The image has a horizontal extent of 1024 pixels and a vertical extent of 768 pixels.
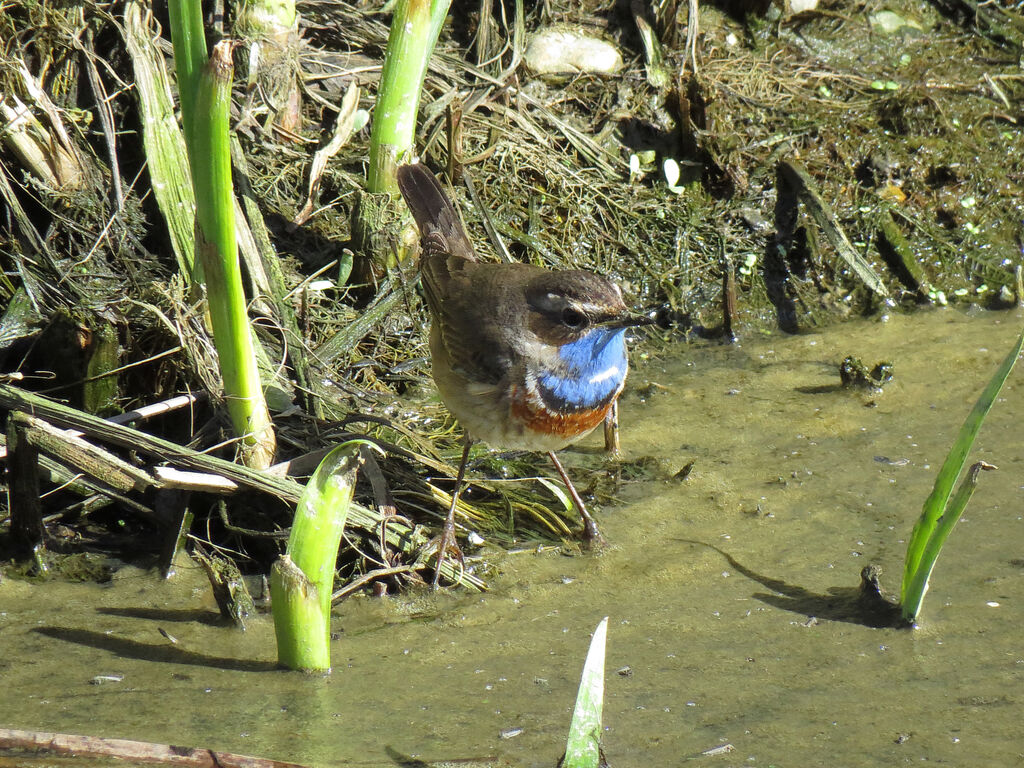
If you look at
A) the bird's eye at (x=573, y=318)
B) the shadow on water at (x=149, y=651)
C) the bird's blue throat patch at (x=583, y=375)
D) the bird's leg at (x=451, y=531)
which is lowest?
the bird's leg at (x=451, y=531)

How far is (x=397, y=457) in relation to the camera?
483 cm

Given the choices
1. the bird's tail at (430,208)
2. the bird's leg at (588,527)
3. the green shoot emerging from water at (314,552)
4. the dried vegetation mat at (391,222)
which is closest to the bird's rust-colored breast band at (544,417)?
the bird's leg at (588,527)

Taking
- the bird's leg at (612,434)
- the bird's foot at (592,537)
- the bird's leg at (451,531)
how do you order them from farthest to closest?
1. the bird's leg at (612,434)
2. the bird's foot at (592,537)
3. the bird's leg at (451,531)

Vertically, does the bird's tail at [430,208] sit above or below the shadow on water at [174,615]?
above

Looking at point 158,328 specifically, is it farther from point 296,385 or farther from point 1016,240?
point 1016,240

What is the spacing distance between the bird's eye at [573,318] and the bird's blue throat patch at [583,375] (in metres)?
0.05

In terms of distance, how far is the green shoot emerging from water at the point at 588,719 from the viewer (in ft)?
9.04

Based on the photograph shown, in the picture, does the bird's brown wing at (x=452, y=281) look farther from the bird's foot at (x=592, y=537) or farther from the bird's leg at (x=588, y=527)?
the bird's foot at (x=592, y=537)

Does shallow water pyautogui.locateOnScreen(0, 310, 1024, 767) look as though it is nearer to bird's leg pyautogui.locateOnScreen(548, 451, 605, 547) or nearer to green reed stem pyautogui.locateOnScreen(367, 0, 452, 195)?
bird's leg pyautogui.locateOnScreen(548, 451, 605, 547)

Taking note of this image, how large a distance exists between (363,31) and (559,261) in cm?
183

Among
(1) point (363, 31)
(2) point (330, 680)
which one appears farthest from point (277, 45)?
(2) point (330, 680)

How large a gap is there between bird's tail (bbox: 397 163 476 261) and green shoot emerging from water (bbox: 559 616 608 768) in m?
2.92

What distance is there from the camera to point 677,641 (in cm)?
380

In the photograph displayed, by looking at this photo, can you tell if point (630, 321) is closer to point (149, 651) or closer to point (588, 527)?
point (588, 527)
